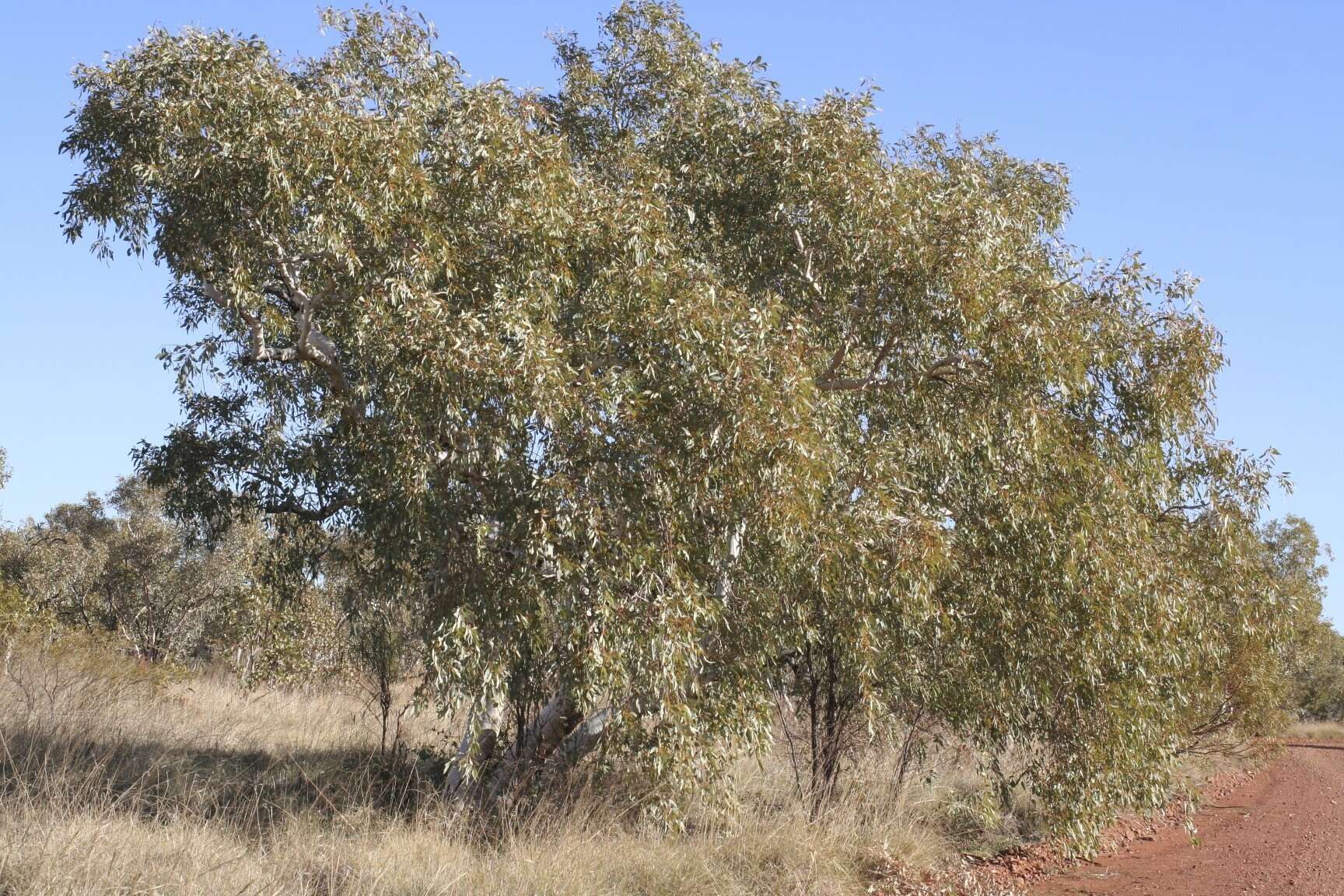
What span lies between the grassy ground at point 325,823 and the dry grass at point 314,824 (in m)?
0.02

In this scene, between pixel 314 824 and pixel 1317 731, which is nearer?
pixel 314 824

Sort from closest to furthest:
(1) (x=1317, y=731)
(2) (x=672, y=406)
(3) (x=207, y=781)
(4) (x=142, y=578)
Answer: (2) (x=672, y=406)
(3) (x=207, y=781)
(4) (x=142, y=578)
(1) (x=1317, y=731)

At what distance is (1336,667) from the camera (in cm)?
4866

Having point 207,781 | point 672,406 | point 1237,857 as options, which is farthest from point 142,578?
point 1237,857

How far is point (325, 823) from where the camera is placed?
28.9ft

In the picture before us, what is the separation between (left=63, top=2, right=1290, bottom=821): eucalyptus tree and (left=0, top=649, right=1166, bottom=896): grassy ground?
815mm

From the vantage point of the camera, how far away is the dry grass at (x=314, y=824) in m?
6.68

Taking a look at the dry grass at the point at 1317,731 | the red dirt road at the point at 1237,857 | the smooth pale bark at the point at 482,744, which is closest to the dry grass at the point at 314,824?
the smooth pale bark at the point at 482,744

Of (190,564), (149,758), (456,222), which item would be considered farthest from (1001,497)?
(190,564)

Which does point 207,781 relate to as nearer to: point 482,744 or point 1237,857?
point 482,744

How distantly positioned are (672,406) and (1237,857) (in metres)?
8.84

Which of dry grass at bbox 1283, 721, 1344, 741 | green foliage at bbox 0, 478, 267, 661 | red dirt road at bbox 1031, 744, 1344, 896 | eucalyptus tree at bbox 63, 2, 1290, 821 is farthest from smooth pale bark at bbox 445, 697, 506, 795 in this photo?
dry grass at bbox 1283, 721, 1344, 741

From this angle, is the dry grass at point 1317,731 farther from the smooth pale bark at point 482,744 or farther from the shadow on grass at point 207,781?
the shadow on grass at point 207,781

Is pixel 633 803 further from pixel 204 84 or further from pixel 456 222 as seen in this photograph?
pixel 204 84
